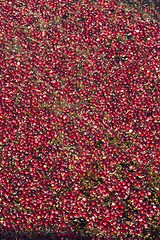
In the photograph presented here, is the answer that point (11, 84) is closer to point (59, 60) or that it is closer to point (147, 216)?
point (59, 60)

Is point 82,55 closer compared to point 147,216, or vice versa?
point 147,216

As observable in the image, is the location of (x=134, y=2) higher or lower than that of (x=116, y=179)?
higher

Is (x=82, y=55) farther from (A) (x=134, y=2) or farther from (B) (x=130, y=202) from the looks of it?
(B) (x=130, y=202)

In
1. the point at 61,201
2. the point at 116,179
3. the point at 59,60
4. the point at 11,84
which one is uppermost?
the point at 59,60

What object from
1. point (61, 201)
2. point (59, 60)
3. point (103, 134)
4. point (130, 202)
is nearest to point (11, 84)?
point (59, 60)

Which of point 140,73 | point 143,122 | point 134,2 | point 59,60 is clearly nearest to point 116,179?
point 143,122

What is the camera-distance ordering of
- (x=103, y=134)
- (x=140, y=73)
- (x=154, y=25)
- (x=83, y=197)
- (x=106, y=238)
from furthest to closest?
(x=154, y=25)
(x=140, y=73)
(x=103, y=134)
(x=83, y=197)
(x=106, y=238)

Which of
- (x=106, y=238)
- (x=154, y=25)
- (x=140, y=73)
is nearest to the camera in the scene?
(x=106, y=238)
